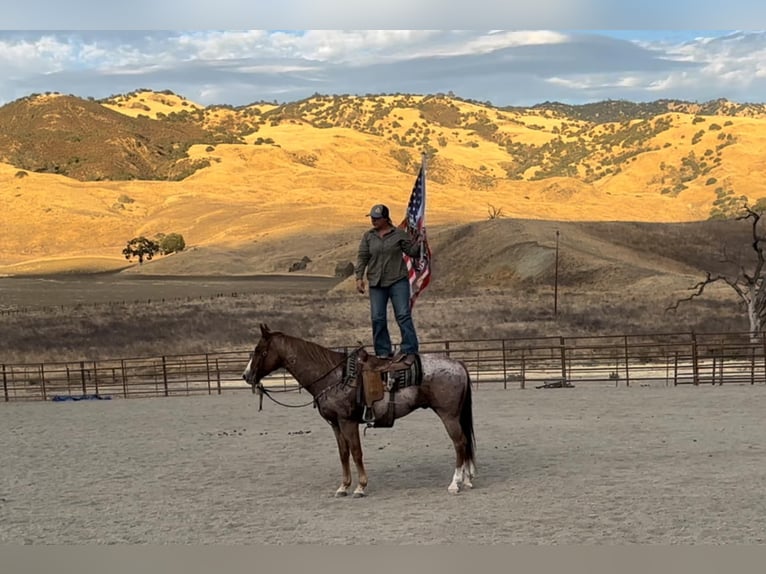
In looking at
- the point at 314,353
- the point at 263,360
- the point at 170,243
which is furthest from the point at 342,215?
the point at 263,360

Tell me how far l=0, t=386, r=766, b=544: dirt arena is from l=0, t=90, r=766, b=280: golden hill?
31397mm

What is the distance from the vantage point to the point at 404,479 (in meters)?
9.02

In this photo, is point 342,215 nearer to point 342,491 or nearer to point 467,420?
point 467,420

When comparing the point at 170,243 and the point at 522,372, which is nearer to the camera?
the point at 522,372

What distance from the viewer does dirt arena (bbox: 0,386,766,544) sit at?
691 centimetres

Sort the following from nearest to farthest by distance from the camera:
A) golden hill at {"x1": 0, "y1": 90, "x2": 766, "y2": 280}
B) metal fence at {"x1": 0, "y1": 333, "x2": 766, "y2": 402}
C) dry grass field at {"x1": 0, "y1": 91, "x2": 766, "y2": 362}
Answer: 1. metal fence at {"x1": 0, "y1": 333, "x2": 766, "y2": 402}
2. dry grass field at {"x1": 0, "y1": 91, "x2": 766, "y2": 362}
3. golden hill at {"x1": 0, "y1": 90, "x2": 766, "y2": 280}

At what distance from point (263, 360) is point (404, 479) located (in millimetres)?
1855

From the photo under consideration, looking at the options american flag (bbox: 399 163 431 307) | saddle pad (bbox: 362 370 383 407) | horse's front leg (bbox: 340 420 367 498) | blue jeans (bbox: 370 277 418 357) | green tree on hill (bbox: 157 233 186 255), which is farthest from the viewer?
green tree on hill (bbox: 157 233 186 255)

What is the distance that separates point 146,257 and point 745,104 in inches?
3804

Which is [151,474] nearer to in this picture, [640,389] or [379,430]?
[379,430]

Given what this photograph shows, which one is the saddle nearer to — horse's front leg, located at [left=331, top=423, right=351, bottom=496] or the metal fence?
horse's front leg, located at [left=331, top=423, right=351, bottom=496]

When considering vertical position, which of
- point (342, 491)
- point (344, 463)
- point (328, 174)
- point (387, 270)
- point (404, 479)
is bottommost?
point (404, 479)

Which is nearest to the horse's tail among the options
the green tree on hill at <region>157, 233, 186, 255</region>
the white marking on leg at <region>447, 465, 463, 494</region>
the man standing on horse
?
the white marking on leg at <region>447, 465, 463, 494</region>

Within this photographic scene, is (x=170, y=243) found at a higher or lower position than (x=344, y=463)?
higher
